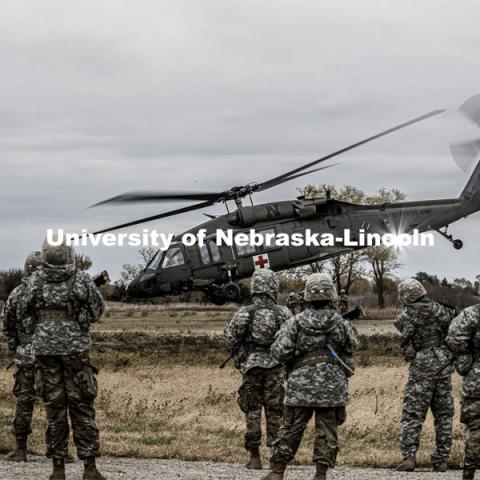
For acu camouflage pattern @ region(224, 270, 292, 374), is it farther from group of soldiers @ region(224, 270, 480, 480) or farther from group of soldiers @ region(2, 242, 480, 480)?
group of soldiers @ region(2, 242, 480, 480)

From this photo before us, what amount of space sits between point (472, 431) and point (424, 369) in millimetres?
1749

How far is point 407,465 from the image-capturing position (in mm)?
10703

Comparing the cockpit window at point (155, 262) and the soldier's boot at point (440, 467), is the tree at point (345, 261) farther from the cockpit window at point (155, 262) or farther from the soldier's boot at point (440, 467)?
the soldier's boot at point (440, 467)

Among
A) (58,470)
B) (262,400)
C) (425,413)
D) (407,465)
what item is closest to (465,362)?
(425,413)

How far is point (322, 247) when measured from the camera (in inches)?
1131

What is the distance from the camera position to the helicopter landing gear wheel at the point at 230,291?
28469 millimetres

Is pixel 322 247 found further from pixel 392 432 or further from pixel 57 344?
pixel 57 344

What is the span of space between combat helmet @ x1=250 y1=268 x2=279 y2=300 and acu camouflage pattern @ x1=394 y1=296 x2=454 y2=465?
154cm

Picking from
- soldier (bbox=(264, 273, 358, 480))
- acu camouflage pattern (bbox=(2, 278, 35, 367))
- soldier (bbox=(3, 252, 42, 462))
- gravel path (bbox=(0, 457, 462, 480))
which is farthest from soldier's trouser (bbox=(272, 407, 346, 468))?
soldier (bbox=(3, 252, 42, 462))

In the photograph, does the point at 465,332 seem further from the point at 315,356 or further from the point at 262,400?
the point at 262,400

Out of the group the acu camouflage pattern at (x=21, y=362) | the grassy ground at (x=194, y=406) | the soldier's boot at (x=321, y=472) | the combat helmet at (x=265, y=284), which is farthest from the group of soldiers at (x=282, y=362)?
the grassy ground at (x=194, y=406)

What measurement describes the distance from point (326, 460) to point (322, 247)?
20183mm

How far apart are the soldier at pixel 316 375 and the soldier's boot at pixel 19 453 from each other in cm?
321

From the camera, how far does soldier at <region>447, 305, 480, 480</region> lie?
912 centimetres
